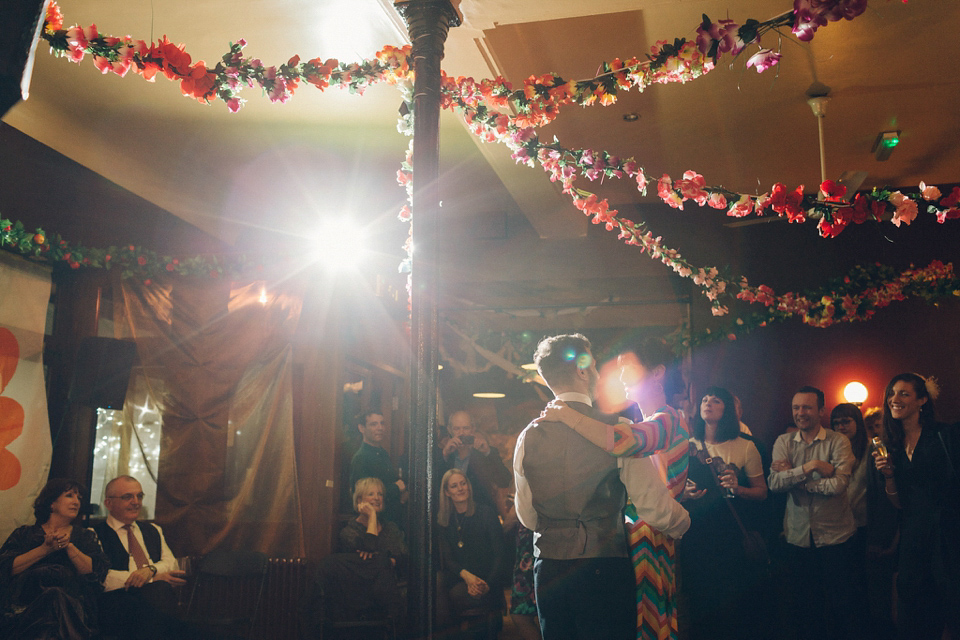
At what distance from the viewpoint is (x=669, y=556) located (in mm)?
2623

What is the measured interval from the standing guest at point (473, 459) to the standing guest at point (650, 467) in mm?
1902

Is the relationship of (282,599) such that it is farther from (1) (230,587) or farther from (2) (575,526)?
(2) (575,526)

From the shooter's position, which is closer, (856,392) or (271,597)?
(271,597)

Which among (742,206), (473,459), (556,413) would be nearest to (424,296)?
(556,413)

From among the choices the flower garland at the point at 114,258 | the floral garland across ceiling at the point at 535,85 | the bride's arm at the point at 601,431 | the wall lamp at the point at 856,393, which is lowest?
the bride's arm at the point at 601,431

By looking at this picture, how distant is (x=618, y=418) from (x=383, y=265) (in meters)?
4.67

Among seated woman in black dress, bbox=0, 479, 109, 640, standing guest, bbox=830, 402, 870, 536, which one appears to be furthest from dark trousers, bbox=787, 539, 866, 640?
seated woman in black dress, bbox=0, 479, 109, 640

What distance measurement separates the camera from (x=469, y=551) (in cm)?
412

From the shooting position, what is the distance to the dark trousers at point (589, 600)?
7.17 feet

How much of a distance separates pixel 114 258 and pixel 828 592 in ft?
16.3

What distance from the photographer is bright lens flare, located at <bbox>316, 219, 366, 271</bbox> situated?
5930mm

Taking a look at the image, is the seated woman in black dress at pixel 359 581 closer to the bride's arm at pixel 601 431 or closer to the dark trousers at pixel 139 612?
the dark trousers at pixel 139 612

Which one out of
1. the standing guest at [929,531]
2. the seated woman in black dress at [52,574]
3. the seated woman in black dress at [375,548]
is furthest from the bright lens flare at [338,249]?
the standing guest at [929,531]

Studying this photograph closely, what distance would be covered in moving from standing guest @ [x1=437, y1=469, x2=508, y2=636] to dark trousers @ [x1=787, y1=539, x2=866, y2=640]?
175cm
